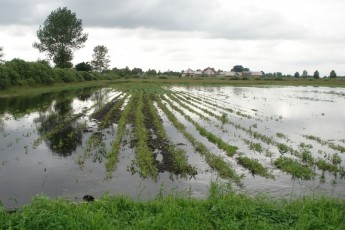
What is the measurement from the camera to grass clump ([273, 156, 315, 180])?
10.8 meters

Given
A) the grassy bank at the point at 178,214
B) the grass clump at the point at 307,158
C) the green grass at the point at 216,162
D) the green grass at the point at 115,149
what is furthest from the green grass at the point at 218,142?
the grassy bank at the point at 178,214

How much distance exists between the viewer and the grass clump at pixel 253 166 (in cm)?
1107

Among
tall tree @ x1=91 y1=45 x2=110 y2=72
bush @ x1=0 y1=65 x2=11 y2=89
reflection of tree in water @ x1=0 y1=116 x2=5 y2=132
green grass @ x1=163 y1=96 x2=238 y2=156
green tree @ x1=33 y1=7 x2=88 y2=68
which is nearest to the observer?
green grass @ x1=163 y1=96 x2=238 y2=156

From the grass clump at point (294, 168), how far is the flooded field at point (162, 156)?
0.03m

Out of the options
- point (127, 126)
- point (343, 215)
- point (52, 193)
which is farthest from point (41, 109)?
point (343, 215)

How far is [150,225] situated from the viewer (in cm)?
635

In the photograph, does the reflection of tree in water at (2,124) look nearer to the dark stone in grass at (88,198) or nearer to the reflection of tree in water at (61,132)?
the reflection of tree in water at (61,132)

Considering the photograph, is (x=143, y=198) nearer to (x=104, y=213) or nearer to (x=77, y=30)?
(x=104, y=213)

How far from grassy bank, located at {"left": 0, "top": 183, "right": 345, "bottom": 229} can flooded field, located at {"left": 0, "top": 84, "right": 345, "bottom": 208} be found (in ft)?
3.26

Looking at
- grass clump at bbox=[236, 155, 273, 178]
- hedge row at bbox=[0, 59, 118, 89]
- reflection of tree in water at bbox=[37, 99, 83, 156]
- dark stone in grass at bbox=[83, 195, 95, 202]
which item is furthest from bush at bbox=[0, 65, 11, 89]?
dark stone in grass at bbox=[83, 195, 95, 202]

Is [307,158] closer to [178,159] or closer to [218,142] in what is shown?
[218,142]

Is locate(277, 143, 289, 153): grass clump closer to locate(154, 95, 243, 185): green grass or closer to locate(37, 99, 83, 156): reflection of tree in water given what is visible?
locate(154, 95, 243, 185): green grass

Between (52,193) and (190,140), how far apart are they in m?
7.87

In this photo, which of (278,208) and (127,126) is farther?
(127,126)
